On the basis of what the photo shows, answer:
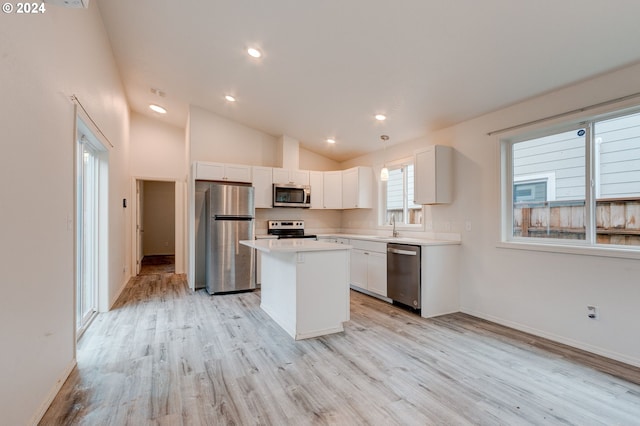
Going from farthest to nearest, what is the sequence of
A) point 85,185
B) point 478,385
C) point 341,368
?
point 85,185 < point 341,368 < point 478,385

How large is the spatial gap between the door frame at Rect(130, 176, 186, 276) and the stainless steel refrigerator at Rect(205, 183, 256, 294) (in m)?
1.62

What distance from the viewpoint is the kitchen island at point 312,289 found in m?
3.03

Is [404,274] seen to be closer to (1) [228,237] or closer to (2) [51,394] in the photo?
(1) [228,237]

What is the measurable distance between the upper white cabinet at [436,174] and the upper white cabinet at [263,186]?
2.69m

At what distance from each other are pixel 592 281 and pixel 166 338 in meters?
4.08

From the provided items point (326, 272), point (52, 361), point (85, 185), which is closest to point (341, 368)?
point (326, 272)

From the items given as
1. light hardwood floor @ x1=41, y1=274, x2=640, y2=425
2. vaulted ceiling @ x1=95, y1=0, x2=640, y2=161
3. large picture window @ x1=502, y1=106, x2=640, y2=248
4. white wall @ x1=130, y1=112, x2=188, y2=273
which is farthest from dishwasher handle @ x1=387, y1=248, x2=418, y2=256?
white wall @ x1=130, y1=112, x2=188, y2=273

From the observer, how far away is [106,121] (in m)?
3.81

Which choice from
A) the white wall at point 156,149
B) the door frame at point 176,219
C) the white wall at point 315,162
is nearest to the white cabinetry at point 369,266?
the white wall at point 315,162

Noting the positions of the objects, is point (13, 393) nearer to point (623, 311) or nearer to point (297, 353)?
point (297, 353)

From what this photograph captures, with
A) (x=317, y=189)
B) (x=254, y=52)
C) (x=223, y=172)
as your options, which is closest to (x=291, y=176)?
(x=317, y=189)

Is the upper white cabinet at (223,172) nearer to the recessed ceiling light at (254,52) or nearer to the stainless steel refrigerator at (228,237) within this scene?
the stainless steel refrigerator at (228,237)

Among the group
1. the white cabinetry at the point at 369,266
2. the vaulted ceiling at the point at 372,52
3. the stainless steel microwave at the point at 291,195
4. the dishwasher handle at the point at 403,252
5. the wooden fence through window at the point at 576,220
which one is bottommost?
the white cabinetry at the point at 369,266

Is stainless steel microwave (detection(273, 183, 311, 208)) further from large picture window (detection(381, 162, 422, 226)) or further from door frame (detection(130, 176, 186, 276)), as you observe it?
door frame (detection(130, 176, 186, 276))
